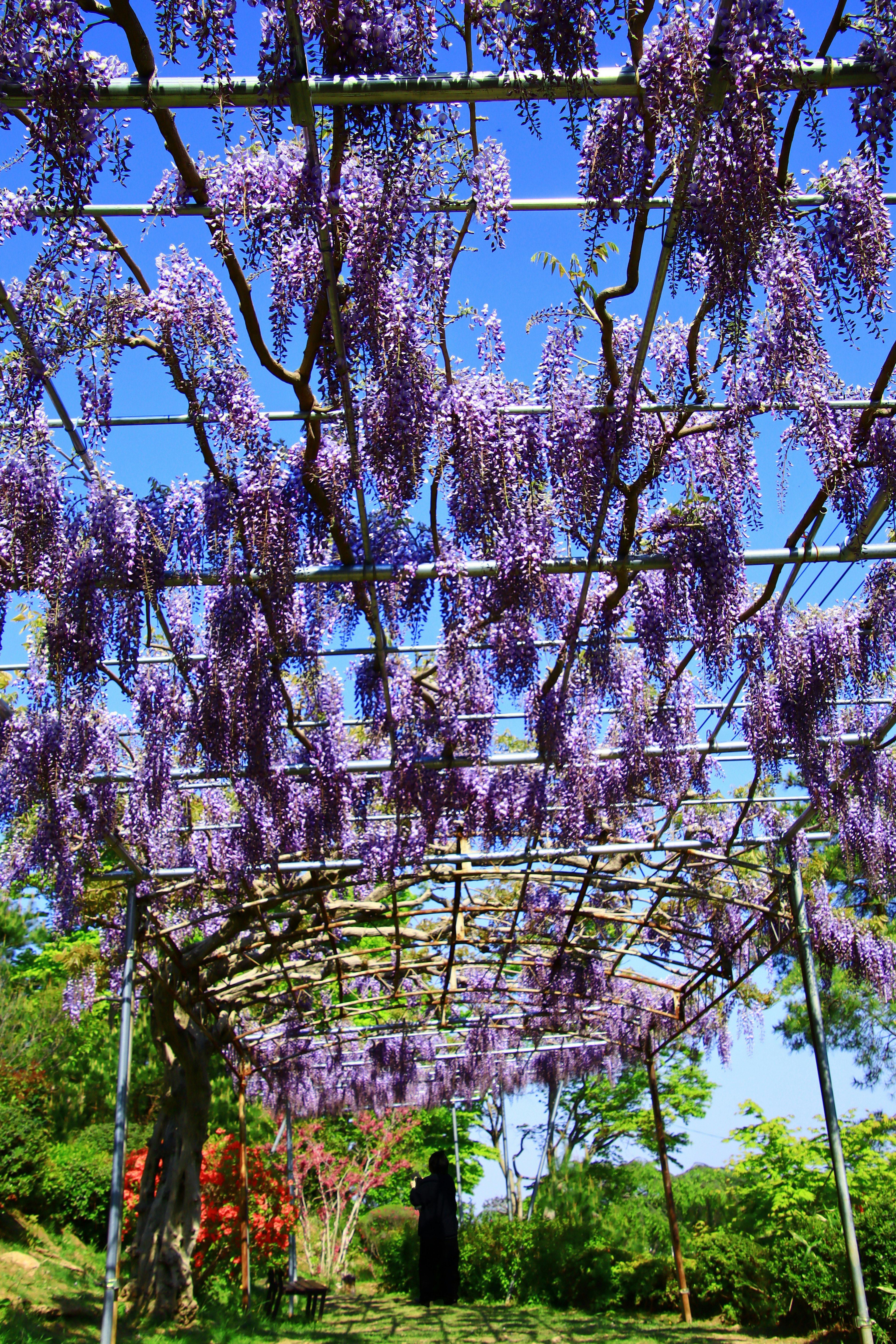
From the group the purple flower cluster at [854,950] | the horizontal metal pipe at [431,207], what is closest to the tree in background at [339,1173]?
the purple flower cluster at [854,950]

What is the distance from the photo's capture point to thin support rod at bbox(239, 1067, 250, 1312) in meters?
9.61

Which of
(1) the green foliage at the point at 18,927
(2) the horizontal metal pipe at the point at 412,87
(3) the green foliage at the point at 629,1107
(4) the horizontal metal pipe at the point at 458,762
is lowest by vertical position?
(3) the green foliage at the point at 629,1107

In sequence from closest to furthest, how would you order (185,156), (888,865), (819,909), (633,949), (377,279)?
(185,156)
(377,279)
(888,865)
(633,949)
(819,909)

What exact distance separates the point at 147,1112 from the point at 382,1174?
421cm

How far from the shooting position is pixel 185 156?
10.7 feet

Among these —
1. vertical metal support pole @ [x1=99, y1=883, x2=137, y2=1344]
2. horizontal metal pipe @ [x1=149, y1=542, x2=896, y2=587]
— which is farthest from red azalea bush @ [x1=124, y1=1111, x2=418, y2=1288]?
horizontal metal pipe @ [x1=149, y1=542, x2=896, y2=587]

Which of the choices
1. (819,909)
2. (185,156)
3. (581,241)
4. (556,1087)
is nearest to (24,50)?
(185,156)

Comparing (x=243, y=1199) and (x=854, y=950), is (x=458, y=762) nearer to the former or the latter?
(x=854, y=950)

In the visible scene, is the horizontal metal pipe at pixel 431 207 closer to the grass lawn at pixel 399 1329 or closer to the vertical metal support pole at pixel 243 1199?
the grass lawn at pixel 399 1329

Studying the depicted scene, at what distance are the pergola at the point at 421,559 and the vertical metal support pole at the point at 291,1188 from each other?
3.92 metres

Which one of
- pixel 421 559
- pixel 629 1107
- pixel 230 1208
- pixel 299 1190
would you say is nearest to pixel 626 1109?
pixel 629 1107

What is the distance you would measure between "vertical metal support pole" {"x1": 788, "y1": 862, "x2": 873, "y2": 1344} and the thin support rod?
536 centimetres

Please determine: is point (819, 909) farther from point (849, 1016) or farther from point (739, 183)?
point (739, 183)

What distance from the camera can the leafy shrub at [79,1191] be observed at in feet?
A: 39.4
